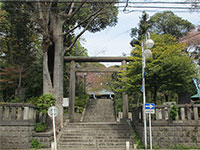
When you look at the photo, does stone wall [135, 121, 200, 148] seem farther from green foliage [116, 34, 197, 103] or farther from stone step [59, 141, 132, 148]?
green foliage [116, 34, 197, 103]

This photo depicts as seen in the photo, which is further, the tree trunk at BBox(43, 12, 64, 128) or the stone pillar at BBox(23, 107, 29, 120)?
the tree trunk at BBox(43, 12, 64, 128)

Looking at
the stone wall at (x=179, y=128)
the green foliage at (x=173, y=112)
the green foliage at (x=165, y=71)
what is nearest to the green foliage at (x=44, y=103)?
the green foliage at (x=165, y=71)

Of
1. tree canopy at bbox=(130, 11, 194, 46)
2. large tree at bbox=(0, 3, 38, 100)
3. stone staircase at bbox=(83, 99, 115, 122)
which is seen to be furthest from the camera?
tree canopy at bbox=(130, 11, 194, 46)

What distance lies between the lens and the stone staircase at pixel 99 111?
19.2m

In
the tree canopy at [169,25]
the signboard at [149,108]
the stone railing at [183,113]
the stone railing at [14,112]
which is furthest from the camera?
the tree canopy at [169,25]

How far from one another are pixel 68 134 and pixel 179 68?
7.43m

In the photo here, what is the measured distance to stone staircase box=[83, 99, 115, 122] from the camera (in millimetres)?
19234

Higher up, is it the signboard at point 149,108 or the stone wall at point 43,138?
the signboard at point 149,108

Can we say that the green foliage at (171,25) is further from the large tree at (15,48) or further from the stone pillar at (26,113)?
the stone pillar at (26,113)

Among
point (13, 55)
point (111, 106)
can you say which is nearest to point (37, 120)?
point (13, 55)

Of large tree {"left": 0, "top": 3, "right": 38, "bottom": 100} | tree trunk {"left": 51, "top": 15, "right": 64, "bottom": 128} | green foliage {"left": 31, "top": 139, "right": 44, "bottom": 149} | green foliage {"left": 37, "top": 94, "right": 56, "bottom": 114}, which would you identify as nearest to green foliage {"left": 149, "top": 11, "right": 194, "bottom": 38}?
tree trunk {"left": 51, "top": 15, "right": 64, "bottom": 128}

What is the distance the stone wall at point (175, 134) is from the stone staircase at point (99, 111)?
8470mm

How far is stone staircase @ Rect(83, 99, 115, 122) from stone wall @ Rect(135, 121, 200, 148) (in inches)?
333

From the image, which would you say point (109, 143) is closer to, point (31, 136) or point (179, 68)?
point (31, 136)
